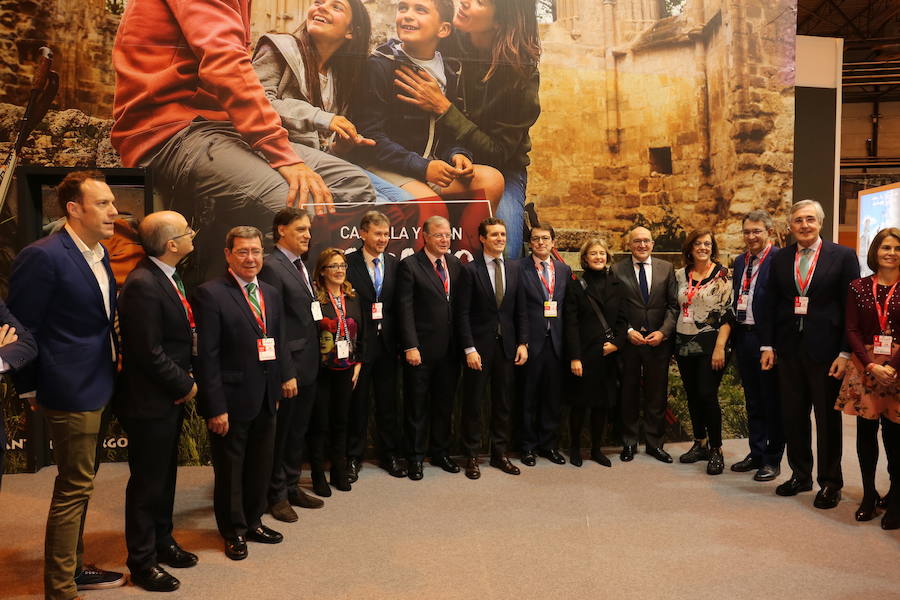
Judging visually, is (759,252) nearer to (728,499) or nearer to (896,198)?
(728,499)

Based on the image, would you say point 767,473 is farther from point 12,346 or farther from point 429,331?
point 12,346

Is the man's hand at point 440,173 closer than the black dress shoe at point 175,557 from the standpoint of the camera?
No

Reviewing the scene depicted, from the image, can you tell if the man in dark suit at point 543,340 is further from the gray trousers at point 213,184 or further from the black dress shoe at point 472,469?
the gray trousers at point 213,184

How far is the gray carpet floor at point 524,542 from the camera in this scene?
9.13ft

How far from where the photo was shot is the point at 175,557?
9.80ft

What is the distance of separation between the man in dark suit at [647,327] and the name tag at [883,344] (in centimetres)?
139

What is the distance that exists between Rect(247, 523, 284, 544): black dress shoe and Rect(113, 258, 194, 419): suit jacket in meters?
0.90

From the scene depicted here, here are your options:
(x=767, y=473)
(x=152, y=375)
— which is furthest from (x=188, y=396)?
(x=767, y=473)

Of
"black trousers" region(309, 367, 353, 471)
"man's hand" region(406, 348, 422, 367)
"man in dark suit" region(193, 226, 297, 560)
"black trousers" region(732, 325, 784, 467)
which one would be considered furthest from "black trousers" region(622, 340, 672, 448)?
"man in dark suit" region(193, 226, 297, 560)

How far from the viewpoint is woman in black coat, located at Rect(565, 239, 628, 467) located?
4566 mm

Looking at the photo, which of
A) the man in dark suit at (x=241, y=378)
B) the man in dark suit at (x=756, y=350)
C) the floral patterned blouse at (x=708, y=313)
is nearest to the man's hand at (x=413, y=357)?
the man in dark suit at (x=241, y=378)

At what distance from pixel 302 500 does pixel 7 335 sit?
6.69 feet

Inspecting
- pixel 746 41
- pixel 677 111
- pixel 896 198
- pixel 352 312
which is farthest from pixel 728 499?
pixel 896 198

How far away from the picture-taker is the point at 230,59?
4844mm
